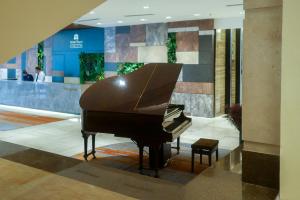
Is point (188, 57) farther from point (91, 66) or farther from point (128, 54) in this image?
point (91, 66)

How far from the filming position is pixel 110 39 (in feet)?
39.6

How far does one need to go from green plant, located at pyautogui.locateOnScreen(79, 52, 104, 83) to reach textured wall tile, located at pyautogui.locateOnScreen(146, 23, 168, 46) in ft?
7.23

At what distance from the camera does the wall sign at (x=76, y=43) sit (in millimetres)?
12719

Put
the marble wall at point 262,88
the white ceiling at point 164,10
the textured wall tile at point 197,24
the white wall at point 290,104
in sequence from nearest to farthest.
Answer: the white wall at point 290,104
the marble wall at point 262,88
the white ceiling at point 164,10
the textured wall tile at point 197,24

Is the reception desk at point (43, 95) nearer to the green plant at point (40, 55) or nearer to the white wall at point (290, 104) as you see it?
the green plant at point (40, 55)

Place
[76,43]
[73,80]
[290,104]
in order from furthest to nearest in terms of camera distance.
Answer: [73,80] → [76,43] → [290,104]

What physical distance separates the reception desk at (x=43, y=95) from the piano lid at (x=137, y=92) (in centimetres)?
523

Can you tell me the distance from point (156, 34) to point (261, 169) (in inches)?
376

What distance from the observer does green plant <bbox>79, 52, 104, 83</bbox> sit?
40.5 feet

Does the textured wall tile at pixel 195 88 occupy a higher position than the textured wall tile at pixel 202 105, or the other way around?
the textured wall tile at pixel 195 88

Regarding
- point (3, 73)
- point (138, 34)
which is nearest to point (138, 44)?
point (138, 34)

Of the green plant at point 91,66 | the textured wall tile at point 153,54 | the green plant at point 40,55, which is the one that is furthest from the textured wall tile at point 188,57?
the green plant at point 40,55

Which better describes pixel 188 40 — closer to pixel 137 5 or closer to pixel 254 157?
pixel 137 5

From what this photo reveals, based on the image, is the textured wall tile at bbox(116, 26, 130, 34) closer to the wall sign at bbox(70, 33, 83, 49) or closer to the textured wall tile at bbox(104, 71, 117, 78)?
the textured wall tile at bbox(104, 71, 117, 78)
